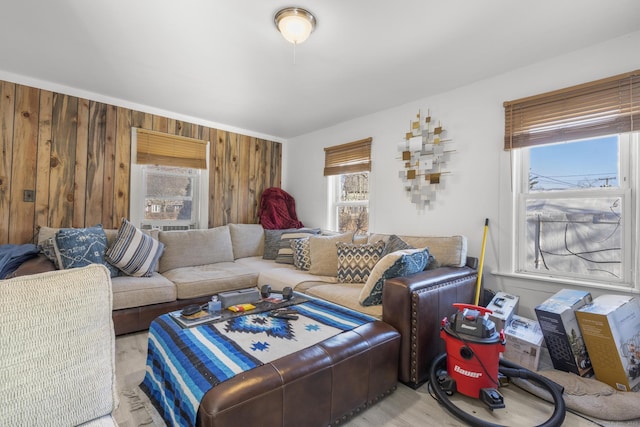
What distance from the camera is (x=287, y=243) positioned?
3.69 metres

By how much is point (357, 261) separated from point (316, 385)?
1.39 m

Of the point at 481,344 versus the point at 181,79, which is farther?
the point at 181,79

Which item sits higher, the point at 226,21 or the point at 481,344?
the point at 226,21

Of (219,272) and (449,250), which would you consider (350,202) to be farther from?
(219,272)

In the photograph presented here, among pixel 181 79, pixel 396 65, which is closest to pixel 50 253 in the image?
pixel 181 79

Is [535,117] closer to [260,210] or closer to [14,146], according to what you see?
[260,210]

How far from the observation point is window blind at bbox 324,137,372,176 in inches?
142

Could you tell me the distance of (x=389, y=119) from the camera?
3.39 m

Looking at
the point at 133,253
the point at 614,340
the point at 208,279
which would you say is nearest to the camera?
the point at 614,340

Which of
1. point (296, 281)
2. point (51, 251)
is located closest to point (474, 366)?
point (296, 281)

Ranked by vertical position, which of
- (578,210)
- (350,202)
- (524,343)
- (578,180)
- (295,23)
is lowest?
(524,343)

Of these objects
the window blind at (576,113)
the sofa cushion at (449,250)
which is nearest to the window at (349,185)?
the sofa cushion at (449,250)

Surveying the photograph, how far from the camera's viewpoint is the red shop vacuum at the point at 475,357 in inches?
64.6

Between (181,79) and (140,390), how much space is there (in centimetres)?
248
